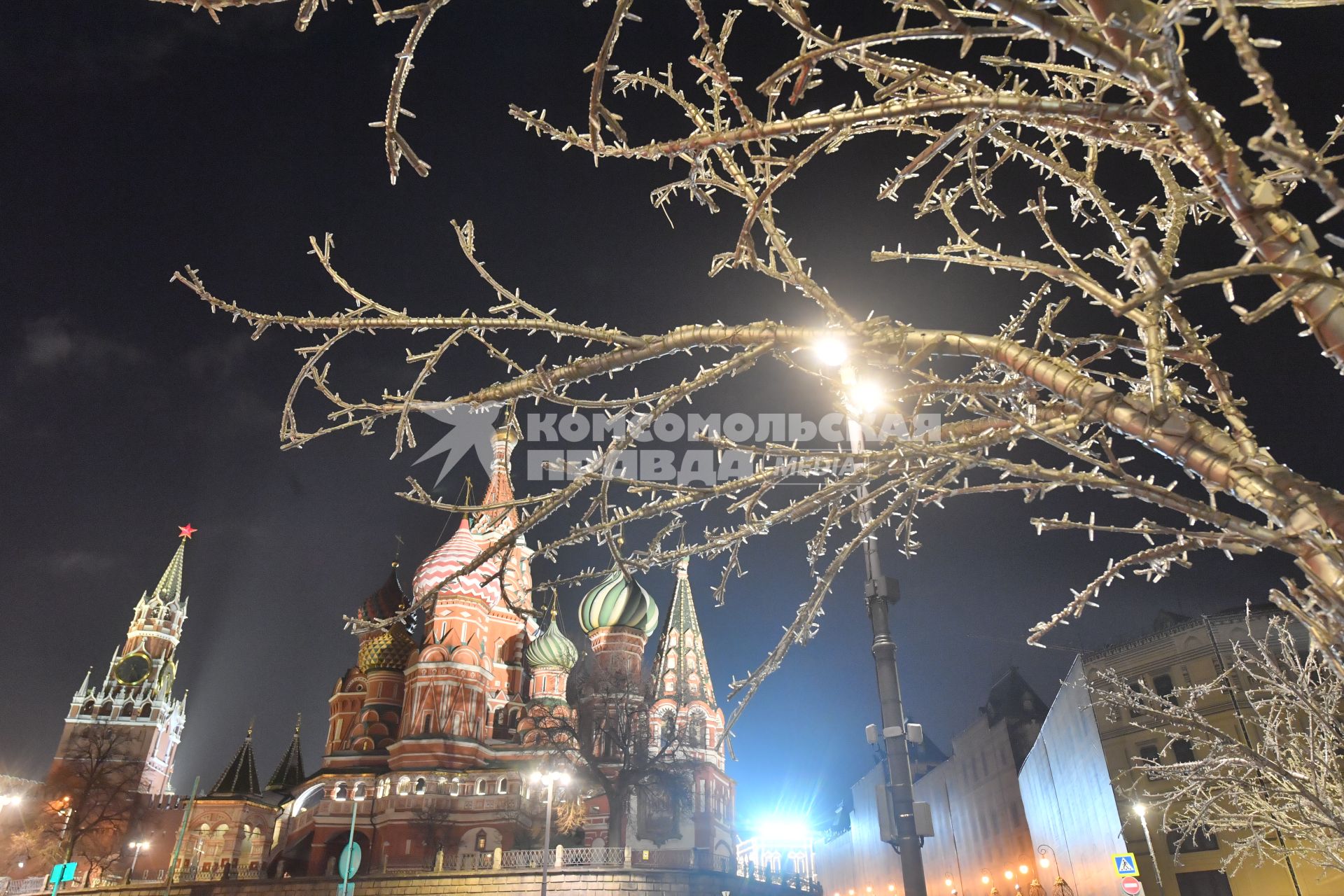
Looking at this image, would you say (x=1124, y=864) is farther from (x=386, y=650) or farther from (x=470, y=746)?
(x=386, y=650)

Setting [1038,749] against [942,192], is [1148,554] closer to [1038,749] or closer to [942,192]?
[942,192]

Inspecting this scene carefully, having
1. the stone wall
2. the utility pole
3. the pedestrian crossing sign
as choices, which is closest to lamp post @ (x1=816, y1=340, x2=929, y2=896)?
the utility pole

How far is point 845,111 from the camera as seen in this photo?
2.16 meters

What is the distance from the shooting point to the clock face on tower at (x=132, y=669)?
2266 inches

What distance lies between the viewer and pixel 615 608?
4000 cm

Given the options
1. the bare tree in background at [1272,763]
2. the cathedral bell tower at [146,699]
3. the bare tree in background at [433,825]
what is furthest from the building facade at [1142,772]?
the cathedral bell tower at [146,699]

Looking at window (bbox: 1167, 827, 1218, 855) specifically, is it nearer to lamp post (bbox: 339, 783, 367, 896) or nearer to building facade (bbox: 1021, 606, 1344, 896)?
building facade (bbox: 1021, 606, 1344, 896)

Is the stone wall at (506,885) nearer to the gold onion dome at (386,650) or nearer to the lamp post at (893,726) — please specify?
the gold onion dome at (386,650)

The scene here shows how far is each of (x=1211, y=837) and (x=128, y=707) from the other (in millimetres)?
69930

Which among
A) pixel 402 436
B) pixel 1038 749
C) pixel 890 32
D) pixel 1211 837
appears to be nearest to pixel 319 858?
pixel 1038 749

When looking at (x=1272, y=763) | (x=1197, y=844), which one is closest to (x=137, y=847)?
(x=1197, y=844)

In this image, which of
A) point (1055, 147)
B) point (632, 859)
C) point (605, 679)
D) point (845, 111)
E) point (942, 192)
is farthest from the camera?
point (605, 679)

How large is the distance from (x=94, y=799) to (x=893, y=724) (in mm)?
60611

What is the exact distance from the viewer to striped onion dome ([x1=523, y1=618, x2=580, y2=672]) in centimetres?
3953
